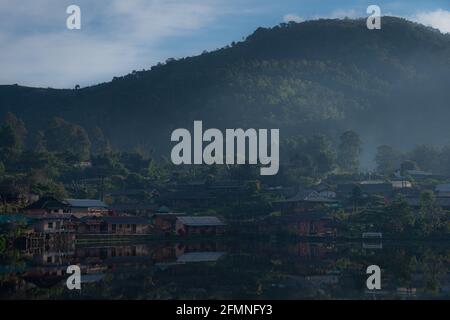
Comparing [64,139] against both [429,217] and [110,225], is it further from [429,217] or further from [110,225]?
[429,217]

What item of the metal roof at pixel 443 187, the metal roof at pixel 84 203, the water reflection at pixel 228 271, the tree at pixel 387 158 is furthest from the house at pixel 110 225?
the tree at pixel 387 158

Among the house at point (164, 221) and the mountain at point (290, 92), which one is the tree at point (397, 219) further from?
the mountain at point (290, 92)

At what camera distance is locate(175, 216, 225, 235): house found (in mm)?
33094

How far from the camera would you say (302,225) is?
33.8m

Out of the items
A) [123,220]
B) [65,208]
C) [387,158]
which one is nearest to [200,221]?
[123,220]

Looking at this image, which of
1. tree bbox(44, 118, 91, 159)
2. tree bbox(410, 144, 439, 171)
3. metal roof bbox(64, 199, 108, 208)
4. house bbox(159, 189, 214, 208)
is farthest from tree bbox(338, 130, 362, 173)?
metal roof bbox(64, 199, 108, 208)

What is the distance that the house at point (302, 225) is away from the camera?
107 feet

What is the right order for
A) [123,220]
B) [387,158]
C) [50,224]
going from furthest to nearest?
1. [387,158]
2. [123,220]
3. [50,224]

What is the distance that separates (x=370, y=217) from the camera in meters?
32.5

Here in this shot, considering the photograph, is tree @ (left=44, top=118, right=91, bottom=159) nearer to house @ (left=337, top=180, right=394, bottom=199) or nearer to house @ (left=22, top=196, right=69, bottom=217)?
house @ (left=337, top=180, right=394, bottom=199)

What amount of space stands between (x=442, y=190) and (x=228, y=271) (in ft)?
87.1

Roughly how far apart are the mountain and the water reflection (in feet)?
170

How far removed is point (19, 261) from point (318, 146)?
38211 millimetres
